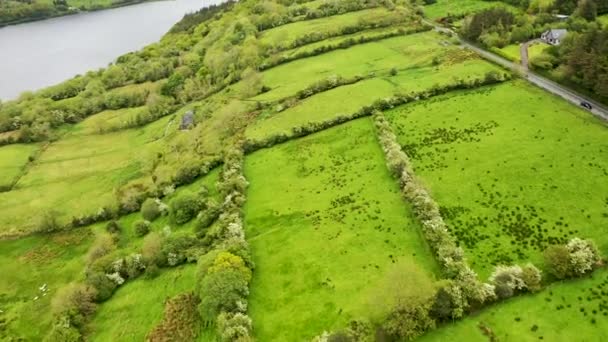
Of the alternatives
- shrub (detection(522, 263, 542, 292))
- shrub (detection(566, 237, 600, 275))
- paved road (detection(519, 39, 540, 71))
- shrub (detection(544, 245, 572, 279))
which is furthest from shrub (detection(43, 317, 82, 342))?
paved road (detection(519, 39, 540, 71))

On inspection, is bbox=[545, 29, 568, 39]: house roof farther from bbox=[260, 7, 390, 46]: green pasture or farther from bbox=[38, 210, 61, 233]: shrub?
bbox=[38, 210, 61, 233]: shrub

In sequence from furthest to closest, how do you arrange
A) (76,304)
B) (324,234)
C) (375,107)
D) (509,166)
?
1. (375,107)
2. (509,166)
3. (324,234)
4. (76,304)

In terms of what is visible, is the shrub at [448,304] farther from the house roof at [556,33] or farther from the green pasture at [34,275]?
the house roof at [556,33]

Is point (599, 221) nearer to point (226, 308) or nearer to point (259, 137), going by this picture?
point (226, 308)

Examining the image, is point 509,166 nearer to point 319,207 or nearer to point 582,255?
point 582,255

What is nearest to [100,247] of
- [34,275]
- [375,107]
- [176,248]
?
[34,275]

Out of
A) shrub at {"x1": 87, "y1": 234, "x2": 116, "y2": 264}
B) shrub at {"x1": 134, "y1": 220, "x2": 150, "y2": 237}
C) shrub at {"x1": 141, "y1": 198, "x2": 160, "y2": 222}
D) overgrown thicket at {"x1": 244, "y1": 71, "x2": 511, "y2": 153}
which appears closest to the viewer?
shrub at {"x1": 87, "y1": 234, "x2": 116, "y2": 264}
